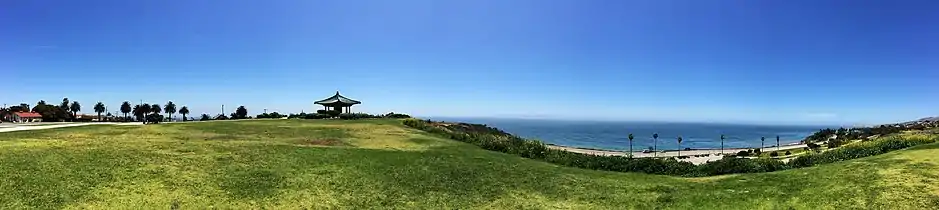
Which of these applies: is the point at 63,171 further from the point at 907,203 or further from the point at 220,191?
the point at 907,203

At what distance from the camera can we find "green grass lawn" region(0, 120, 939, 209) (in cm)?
1226

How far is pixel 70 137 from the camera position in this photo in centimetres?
2047

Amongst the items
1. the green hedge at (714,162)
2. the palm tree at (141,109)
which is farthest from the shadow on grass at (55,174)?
the palm tree at (141,109)

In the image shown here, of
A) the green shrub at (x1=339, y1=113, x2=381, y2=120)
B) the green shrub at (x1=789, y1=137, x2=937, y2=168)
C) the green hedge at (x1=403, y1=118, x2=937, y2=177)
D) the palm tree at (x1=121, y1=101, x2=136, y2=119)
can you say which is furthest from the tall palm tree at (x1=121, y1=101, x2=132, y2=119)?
the green shrub at (x1=789, y1=137, x2=937, y2=168)

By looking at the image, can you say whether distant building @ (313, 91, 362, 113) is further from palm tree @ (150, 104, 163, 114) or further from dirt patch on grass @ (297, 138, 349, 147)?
palm tree @ (150, 104, 163, 114)

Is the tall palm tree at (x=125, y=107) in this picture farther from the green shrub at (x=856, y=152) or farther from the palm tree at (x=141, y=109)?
the green shrub at (x=856, y=152)

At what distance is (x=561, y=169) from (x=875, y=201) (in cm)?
914

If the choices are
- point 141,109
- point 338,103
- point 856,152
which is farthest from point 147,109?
point 856,152

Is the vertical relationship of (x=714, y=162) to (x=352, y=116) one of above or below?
below

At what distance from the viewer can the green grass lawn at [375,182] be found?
40.2ft

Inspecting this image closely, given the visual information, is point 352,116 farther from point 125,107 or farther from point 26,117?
point 125,107

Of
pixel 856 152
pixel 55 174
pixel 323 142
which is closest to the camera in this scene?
pixel 55 174

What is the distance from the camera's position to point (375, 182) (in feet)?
49.8

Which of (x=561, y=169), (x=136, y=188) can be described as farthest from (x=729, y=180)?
(x=136, y=188)
